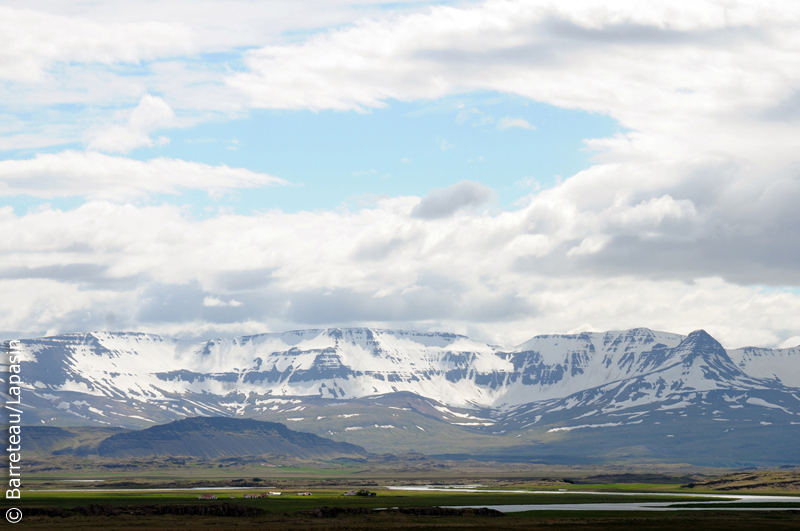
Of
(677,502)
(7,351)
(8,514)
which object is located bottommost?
(677,502)

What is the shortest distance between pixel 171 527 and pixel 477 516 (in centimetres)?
4798

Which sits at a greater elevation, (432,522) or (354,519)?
(354,519)

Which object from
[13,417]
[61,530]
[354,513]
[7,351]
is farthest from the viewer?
[354,513]

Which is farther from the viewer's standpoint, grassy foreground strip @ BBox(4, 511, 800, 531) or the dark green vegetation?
the dark green vegetation

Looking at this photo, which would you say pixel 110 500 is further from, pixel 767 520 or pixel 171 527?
pixel 767 520

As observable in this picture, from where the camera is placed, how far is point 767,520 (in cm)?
13000

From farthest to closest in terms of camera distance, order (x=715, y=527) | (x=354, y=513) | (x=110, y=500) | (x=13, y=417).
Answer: (x=110, y=500)
(x=354, y=513)
(x=715, y=527)
(x=13, y=417)

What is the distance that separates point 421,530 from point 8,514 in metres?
58.7

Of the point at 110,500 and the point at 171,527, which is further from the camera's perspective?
the point at 110,500

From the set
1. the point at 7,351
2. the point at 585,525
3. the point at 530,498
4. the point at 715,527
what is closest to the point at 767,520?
the point at 715,527

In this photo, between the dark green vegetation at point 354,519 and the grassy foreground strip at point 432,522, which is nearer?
the grassy foreground strip at point 432,522

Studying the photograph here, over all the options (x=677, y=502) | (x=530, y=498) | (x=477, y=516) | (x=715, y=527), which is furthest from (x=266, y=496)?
(x=715, y=527)

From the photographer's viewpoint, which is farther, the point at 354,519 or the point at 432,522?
the point at 354,519

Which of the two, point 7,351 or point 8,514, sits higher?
point 7,351
